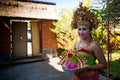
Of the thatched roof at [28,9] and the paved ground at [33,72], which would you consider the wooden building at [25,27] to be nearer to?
the thatched roof at [28,9]

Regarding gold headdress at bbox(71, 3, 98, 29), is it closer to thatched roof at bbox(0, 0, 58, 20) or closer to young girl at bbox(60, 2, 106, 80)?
young girl at bbox(60, 2, 106, 80)

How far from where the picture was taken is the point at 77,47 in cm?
273

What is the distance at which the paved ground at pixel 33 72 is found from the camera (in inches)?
322

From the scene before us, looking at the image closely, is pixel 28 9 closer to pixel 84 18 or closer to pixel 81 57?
pixel 84 18

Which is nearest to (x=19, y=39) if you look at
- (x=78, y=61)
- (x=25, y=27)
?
(x=25, y=27)

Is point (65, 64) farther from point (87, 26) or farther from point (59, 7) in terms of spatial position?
point (59, 7)

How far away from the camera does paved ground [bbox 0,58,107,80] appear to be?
8172 mm

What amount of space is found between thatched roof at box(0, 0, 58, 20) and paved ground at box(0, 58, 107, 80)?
275cm

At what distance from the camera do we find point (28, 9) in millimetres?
11484

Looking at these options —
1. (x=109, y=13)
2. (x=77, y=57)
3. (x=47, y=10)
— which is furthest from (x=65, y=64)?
(x=47, y=10)

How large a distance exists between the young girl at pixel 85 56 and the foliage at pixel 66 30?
8.66 metres

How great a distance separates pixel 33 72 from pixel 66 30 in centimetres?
369

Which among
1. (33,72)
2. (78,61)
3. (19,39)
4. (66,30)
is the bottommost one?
(33,72)

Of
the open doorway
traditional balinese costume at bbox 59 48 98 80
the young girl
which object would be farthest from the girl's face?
the open doorway
